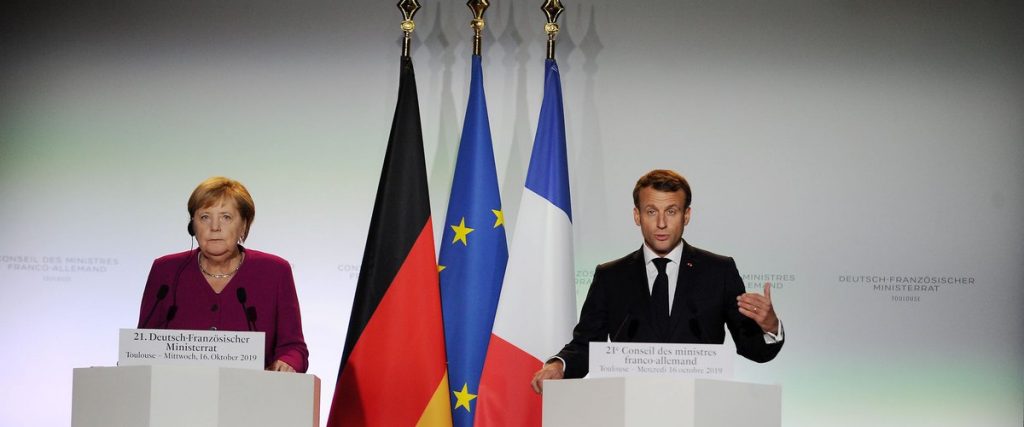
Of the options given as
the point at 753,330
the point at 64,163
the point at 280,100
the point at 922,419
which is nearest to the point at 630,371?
the point at 753,330

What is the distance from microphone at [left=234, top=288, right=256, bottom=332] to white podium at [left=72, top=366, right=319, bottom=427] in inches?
30.0

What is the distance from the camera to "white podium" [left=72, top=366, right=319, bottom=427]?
3.60 m

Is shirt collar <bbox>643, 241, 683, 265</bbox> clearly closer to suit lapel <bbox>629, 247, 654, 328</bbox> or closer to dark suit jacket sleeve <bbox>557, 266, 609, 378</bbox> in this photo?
suit lapel <bbox>629, 247, 654, 328</bbox>

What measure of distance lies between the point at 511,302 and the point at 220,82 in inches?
74.2

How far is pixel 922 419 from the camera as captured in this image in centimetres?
A: 533

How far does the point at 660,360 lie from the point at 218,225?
1.85 m

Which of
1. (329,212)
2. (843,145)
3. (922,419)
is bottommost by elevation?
(922,419)

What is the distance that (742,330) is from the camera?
14.2ft

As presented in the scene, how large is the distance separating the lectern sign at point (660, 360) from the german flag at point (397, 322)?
1.41 m

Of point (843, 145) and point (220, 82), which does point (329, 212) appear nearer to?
point (220, 82)

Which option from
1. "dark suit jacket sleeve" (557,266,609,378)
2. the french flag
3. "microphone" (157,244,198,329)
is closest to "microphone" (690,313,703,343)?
"dark suit jacket sleeve" (557,266,609,378)

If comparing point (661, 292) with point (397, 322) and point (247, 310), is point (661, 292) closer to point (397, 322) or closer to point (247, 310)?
point (397, 322)

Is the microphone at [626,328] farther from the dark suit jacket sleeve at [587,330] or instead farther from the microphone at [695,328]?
the microphone at [695,328]

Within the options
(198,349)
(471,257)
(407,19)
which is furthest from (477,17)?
(198,349)
